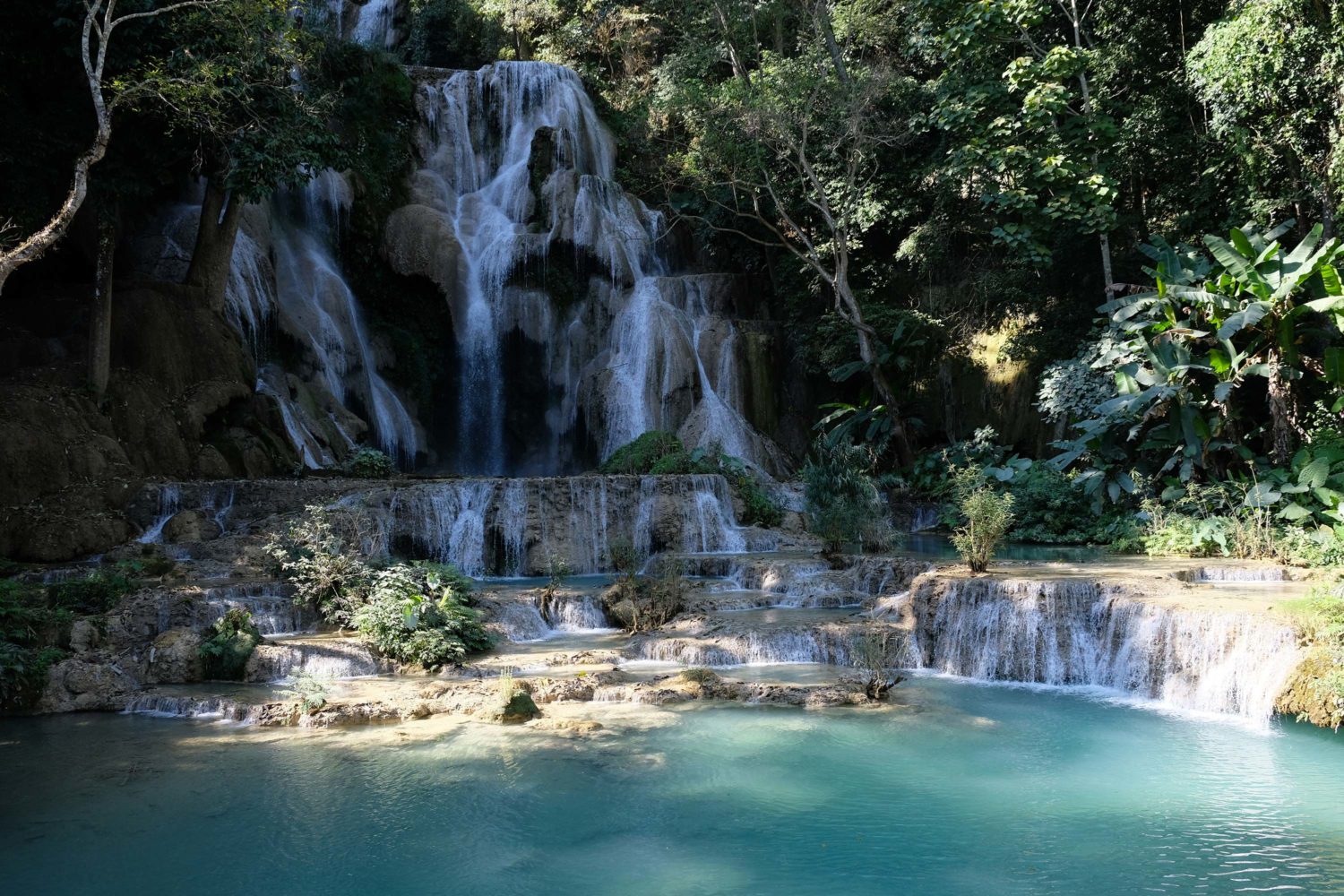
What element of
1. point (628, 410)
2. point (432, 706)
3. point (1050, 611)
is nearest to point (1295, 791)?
point (1050, 611)

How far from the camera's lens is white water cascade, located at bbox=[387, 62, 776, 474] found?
75.4 ft

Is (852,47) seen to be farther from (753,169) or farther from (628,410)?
(628,410)

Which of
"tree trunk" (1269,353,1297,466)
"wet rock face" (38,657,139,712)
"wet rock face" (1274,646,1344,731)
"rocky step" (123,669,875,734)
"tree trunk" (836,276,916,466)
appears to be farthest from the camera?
"tree trunk" (836,276,916,466)

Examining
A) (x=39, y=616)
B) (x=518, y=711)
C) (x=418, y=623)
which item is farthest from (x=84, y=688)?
(x=518, y=711)

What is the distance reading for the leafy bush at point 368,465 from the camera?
17938 millimetres

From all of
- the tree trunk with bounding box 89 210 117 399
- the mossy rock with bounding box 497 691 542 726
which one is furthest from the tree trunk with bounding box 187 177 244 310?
the mossy rock with bounding box 497 691 542 726

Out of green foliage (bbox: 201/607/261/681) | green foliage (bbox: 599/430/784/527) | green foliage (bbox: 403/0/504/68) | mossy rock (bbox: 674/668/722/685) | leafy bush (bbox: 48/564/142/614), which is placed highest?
green foliage (bbox: 403/0/504/68)

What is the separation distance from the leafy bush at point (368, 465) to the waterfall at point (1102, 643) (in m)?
10.7

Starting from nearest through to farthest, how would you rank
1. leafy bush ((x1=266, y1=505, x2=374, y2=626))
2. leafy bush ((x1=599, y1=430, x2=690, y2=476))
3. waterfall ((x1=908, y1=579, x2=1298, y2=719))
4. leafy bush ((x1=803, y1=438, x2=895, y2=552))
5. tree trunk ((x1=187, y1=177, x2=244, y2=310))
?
waterfall ((x1=908, y1=579, x2=1298, y2=719))
leafy bush ((x1=266, y1=505, x2=374, y2=626))
leafy bush ((x1=803, y1=438, x2=895, y2=552))
tree trunk ((x1=187, y1=177, x2=244, y2=310))
leafy bush ((x1=599, y1=430, x2=690, y2=476))

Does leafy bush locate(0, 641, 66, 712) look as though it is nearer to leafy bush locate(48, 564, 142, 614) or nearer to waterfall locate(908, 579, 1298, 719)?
leafy bush locate(48, 564, 142, 614)

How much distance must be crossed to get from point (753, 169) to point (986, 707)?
15.9 m

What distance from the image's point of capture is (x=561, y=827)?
6.62 m

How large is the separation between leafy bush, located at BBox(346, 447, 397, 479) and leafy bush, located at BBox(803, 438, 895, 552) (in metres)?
7.87

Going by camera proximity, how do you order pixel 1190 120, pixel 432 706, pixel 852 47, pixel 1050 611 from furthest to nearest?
1. pixel 852 47
2. pixel 1190 120
3. pixel 1050 611
4. pixel 432 706
